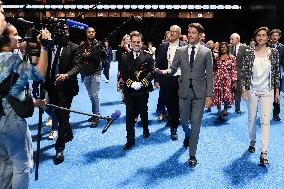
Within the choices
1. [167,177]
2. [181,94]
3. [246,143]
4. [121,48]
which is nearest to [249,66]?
[181,94]

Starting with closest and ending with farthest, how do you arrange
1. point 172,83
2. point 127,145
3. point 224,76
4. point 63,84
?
point 63,84
point 127,145
point 172,83
point 224,76

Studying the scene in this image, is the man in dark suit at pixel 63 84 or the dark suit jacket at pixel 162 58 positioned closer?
the man in dark suit at pixel 63 84

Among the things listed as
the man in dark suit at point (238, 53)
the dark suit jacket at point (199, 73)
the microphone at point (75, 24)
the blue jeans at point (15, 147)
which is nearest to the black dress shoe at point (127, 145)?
the dark suit jacket at point (199, 73)

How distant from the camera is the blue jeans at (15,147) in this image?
293 cm

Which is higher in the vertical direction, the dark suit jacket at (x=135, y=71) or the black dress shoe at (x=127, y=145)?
the dark suit jacket at (x=135, y=71)

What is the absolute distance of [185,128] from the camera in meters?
5.48

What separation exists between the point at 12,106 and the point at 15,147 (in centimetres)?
36

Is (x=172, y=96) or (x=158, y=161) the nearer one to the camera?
(x=158, y=161)

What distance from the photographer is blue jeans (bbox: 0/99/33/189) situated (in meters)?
2.93

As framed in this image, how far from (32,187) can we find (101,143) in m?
1.95

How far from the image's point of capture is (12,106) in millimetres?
2896

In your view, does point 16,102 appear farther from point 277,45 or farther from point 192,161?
point 277,45

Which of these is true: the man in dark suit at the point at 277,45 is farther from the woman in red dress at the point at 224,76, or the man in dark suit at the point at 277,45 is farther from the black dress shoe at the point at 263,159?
the black dress shoe at the point at 263,159

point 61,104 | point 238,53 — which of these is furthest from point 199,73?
point 238,53
